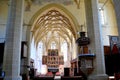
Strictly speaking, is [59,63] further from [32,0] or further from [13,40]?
[13,40]

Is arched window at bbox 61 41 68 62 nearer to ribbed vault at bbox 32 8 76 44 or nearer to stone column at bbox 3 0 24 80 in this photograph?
ribbed vault at bbox 32 8 76 44

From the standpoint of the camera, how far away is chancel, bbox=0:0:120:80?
6602mm

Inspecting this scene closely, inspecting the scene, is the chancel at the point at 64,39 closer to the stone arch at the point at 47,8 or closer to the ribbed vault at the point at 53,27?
the stone arch at the point at 47,8

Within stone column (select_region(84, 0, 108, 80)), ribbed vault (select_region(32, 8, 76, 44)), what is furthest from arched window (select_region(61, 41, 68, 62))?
stone column (select_region(84, 0, 108, 80))

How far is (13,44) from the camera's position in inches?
273

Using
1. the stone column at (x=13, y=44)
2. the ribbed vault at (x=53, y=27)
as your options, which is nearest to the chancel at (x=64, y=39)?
→ the stone column at (x=13, y=44)

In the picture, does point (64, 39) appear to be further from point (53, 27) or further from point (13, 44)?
point (13, 44)

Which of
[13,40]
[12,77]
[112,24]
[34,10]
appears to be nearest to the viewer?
[12,77]

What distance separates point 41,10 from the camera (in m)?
14.6

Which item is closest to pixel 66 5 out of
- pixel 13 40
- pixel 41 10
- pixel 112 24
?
pixel 41 10

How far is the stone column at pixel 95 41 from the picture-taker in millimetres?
6396

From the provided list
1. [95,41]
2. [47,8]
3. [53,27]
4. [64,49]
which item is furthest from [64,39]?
[95,41]

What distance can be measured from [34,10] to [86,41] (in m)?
8.96

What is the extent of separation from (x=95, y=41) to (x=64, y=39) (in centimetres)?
2083
